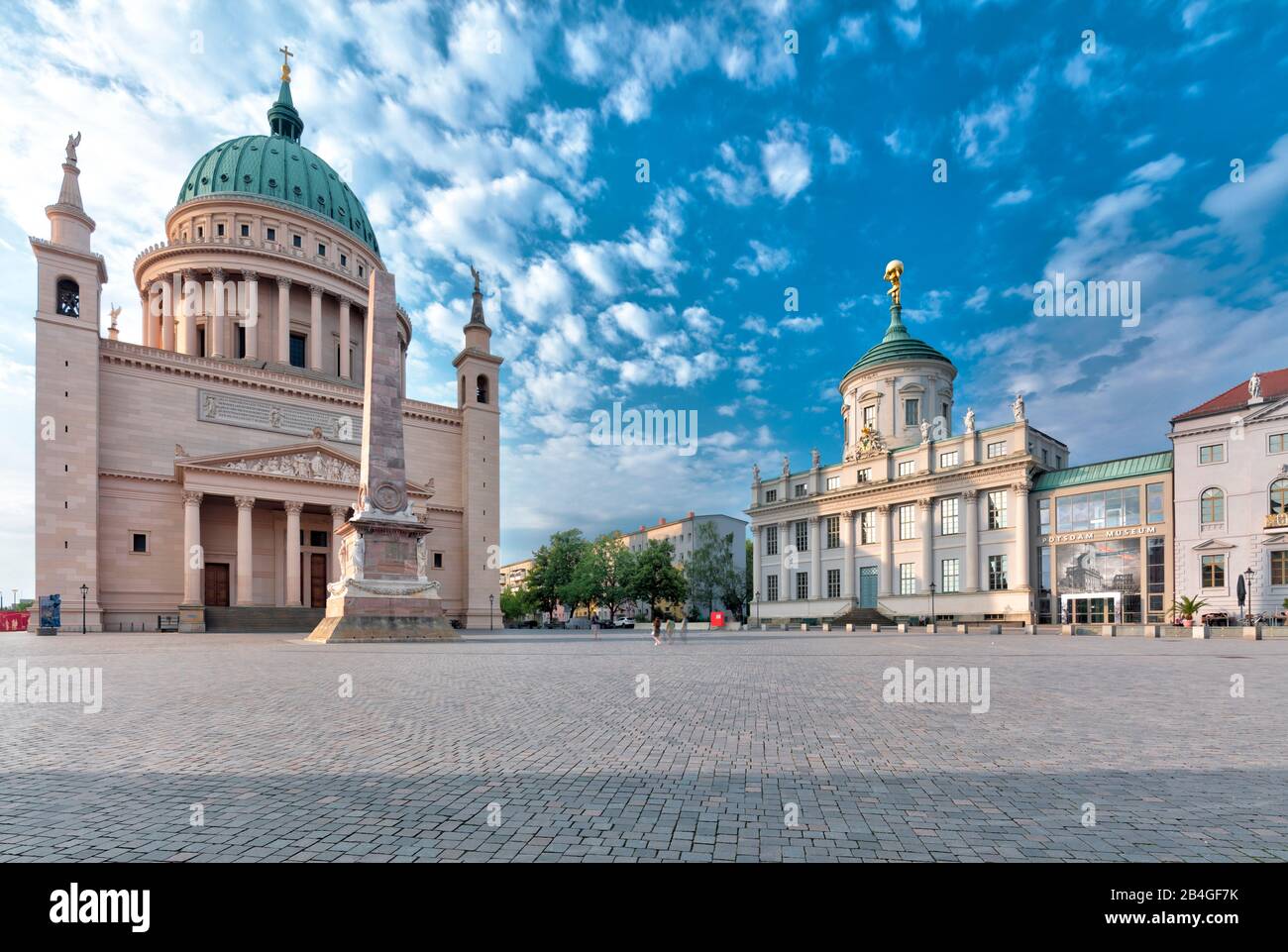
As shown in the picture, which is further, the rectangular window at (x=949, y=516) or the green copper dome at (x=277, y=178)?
the green copper dome at (x=277, y=178)

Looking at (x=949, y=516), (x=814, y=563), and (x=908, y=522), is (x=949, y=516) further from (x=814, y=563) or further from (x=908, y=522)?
(x=814, y=563)

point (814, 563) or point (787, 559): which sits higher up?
point (787, 559)

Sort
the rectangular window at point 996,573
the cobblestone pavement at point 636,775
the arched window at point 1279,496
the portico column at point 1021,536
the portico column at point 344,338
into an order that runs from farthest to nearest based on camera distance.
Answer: the portico column at point 344,338 < the rectangular window at point 996,573 < the portico column at point 1021,536 < the arched window at point 1279,496 < the cobblestone pavement at point 636,775

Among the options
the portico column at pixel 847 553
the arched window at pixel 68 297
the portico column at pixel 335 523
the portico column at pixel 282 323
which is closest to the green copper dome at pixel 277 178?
the portico column at pixel 282 323

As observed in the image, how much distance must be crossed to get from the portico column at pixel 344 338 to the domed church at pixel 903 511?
45011mm

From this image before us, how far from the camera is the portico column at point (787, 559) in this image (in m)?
68.5

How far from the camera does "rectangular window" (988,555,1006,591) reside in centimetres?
5148

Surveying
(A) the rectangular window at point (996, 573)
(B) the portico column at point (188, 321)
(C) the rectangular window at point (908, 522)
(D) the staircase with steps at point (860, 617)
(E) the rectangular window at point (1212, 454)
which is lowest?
(D) the staircase with steps at point (860, 617)

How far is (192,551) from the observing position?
44312 millimetres

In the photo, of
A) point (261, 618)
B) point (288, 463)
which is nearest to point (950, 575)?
point (261, 618)

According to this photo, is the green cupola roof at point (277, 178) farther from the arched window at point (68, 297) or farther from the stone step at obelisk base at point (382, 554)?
the stone step at obelisk base at point (382, 554)

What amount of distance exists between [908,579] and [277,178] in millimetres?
73874
